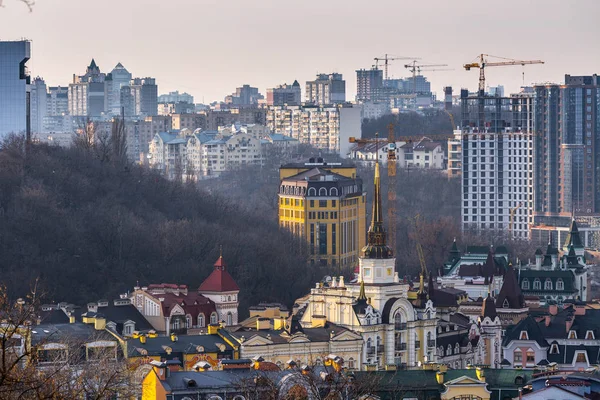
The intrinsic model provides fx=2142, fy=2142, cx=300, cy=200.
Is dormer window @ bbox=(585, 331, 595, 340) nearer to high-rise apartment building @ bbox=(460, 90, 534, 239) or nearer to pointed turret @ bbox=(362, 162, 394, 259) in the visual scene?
pointed turret @ bbox=(362, 162, 394, 259)

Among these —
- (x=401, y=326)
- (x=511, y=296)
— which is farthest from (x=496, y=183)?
(x=401, y=326)

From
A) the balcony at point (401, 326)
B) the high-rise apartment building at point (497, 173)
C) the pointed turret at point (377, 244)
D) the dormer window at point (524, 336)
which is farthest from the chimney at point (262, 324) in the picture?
the high-rise apartment building at point (497, 173)

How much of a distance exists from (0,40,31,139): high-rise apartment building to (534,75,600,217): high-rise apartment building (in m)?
48.9

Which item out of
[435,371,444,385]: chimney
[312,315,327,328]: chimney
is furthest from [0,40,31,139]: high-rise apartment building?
[435,371,444,385]: chimney

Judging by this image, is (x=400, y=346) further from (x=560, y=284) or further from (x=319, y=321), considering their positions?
(x=560, y=284)

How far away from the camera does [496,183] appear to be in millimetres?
150125

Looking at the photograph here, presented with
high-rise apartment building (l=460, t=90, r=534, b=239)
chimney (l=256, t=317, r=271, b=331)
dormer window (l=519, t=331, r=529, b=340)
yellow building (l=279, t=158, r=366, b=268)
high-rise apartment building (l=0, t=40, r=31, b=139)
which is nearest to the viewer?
chimney (l=256, t=317, r=271, b=331)

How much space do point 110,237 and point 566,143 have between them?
6819cm

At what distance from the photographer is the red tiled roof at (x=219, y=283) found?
7894 cm

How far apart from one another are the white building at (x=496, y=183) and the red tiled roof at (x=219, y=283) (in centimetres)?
6894

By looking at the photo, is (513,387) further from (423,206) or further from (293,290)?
(423,206)

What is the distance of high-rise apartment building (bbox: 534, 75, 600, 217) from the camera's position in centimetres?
15238

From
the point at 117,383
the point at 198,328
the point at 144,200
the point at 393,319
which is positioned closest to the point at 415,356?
the point at 393,319

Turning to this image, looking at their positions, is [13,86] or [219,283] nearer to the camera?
[219,283]
